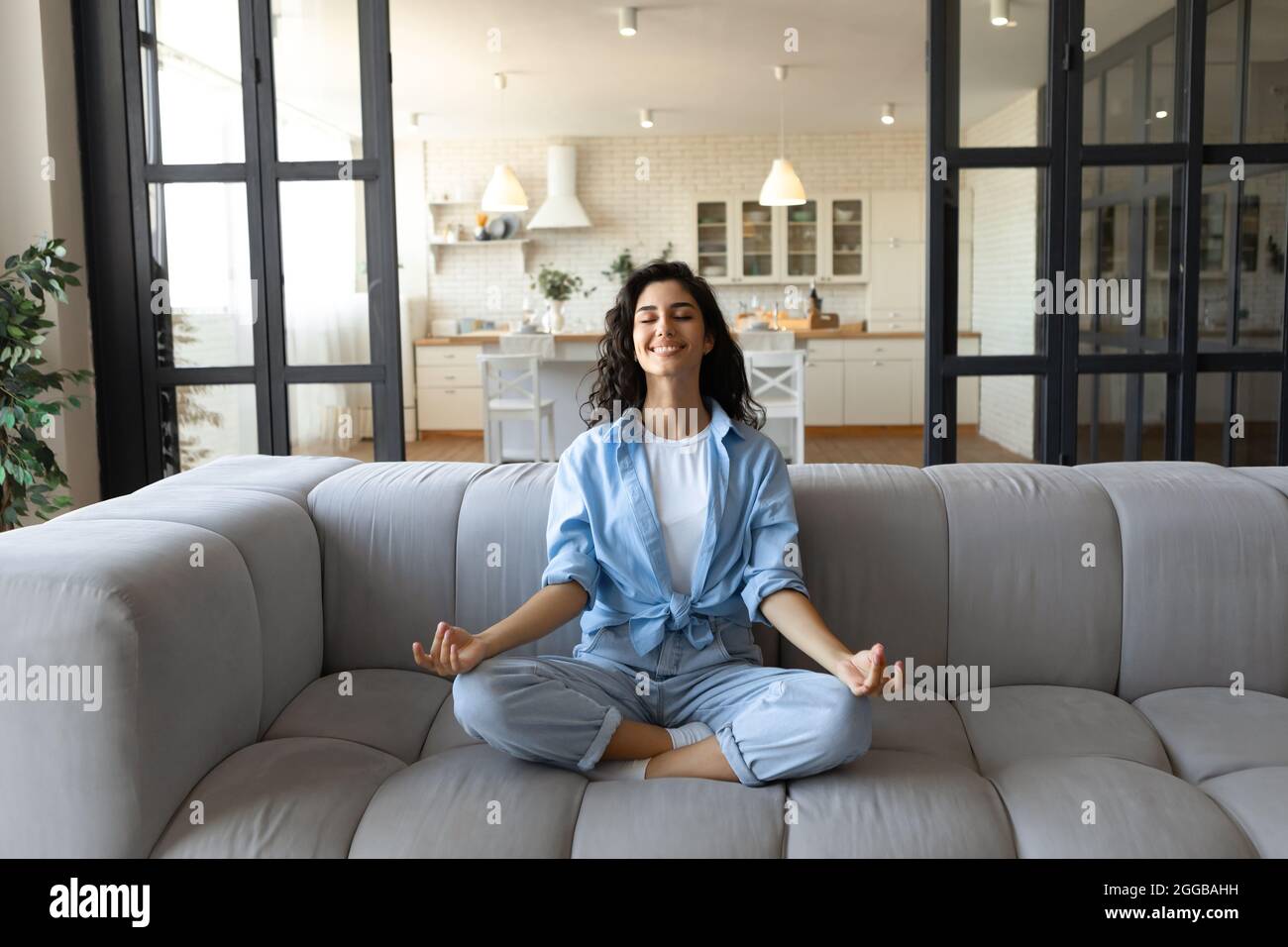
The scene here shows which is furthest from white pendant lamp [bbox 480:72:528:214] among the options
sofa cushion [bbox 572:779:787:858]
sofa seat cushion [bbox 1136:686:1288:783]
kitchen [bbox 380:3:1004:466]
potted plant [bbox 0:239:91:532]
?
sofa cushion [bbox 572:779:787:858]

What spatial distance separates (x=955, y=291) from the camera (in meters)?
3.47

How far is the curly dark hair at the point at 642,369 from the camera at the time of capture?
90.0 inches

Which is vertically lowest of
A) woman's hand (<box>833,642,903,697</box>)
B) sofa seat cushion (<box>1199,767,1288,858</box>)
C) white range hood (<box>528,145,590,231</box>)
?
sofa seat cushion (<box>1199,767,1288,858</box>)

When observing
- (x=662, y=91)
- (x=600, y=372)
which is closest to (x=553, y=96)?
(x=662, y=91)

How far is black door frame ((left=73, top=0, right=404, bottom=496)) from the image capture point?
11.3 feet

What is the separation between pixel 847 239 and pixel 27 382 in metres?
8.08

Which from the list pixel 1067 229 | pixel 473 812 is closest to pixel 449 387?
pixel 1067 229

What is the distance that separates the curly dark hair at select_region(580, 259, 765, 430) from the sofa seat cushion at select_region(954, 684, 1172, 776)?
0.71 metres

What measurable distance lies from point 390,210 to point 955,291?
1.71m

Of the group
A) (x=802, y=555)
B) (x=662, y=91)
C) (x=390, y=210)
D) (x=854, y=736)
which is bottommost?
(x=854, y=736)

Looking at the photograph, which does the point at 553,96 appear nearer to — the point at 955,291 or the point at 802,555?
the point at 955,291

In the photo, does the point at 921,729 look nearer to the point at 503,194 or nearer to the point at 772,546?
the point at 772,546

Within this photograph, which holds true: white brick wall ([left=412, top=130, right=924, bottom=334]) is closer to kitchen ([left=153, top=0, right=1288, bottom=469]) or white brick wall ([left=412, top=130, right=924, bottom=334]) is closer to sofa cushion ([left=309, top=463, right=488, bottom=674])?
kitchen ([left=153, top=0, right=1288, bottom=469])

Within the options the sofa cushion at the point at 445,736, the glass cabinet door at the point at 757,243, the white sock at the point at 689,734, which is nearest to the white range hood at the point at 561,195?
the glass cabinet door at the point at 757,243
